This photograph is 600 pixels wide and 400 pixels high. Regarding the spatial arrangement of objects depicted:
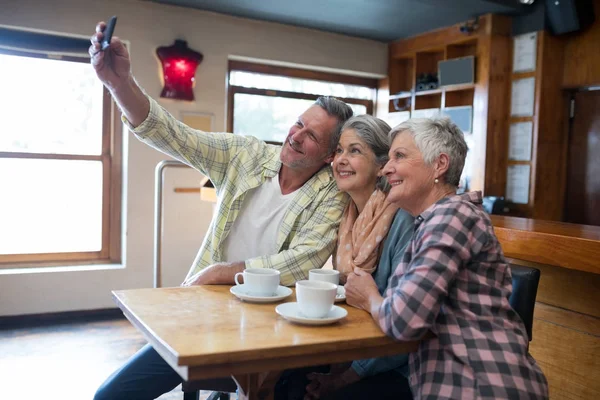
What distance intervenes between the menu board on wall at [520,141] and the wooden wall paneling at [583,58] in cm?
46

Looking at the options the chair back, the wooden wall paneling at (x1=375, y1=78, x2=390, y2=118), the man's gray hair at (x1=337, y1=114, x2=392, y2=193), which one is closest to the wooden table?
the chair back

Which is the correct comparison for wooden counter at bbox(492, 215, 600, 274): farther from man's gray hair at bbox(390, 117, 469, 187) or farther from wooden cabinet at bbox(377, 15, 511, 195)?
wooden cabinet at bbox(377, 15, 511, 195)

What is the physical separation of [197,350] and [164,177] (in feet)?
12.4

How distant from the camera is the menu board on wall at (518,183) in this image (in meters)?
4.55

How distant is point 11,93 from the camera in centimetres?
421

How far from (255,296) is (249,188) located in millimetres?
567

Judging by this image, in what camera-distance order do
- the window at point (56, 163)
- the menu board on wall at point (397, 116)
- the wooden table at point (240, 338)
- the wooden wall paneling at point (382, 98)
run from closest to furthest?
the wooden table at point (240, 338) → the window at point (56, 163) → the menu board on wall at point (397, 116) → the wooden wall paneling at point (382, 98)

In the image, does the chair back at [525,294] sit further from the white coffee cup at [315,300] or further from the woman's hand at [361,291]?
the white coffee cup at [315,300]

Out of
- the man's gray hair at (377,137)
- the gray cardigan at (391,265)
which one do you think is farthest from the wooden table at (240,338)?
the man's gray hair at (377,137)

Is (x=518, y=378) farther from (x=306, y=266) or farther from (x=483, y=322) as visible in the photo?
(x=306, y=266)

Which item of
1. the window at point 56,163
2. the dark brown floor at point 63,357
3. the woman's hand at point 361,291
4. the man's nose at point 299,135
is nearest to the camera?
the woman's hand at point 361,291

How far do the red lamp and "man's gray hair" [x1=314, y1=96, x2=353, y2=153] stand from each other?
2.90 metres

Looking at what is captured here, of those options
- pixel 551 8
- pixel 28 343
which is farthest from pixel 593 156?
pixel 28 343

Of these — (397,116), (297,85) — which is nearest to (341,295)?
(297,85)
